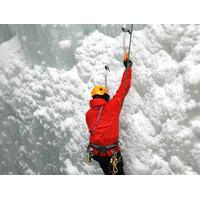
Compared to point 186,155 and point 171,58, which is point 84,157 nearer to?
point 186,155

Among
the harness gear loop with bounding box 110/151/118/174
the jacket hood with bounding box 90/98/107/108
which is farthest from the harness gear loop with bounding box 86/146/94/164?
the jacket hood with bounding box 90/98/107/108

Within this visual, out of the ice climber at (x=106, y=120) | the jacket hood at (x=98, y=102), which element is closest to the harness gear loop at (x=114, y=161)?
the ice climber at (x=106, y=120)

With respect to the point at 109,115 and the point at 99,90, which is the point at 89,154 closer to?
the point at 109,115

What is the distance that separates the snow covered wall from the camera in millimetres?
2137

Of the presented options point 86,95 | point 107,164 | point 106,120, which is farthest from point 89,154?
point 86,95

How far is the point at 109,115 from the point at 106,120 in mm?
36

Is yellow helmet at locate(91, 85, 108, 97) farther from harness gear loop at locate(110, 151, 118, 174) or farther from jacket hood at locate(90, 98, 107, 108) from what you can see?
harness gear loop at locate(110, 151, 118, 174)

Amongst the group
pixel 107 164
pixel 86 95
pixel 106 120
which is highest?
pixel 86 95

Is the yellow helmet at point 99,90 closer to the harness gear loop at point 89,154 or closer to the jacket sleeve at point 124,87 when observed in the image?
the jacket sleeve at point 124,87

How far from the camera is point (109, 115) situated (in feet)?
7.21

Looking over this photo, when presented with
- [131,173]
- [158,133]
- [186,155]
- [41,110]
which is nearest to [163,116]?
[158,133]

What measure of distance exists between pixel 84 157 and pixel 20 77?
2.48 feet

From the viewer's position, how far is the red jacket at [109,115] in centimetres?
218

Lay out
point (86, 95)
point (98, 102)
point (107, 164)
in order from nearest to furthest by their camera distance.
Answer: point (98, 102), point (107, 164), point (86, 95)
